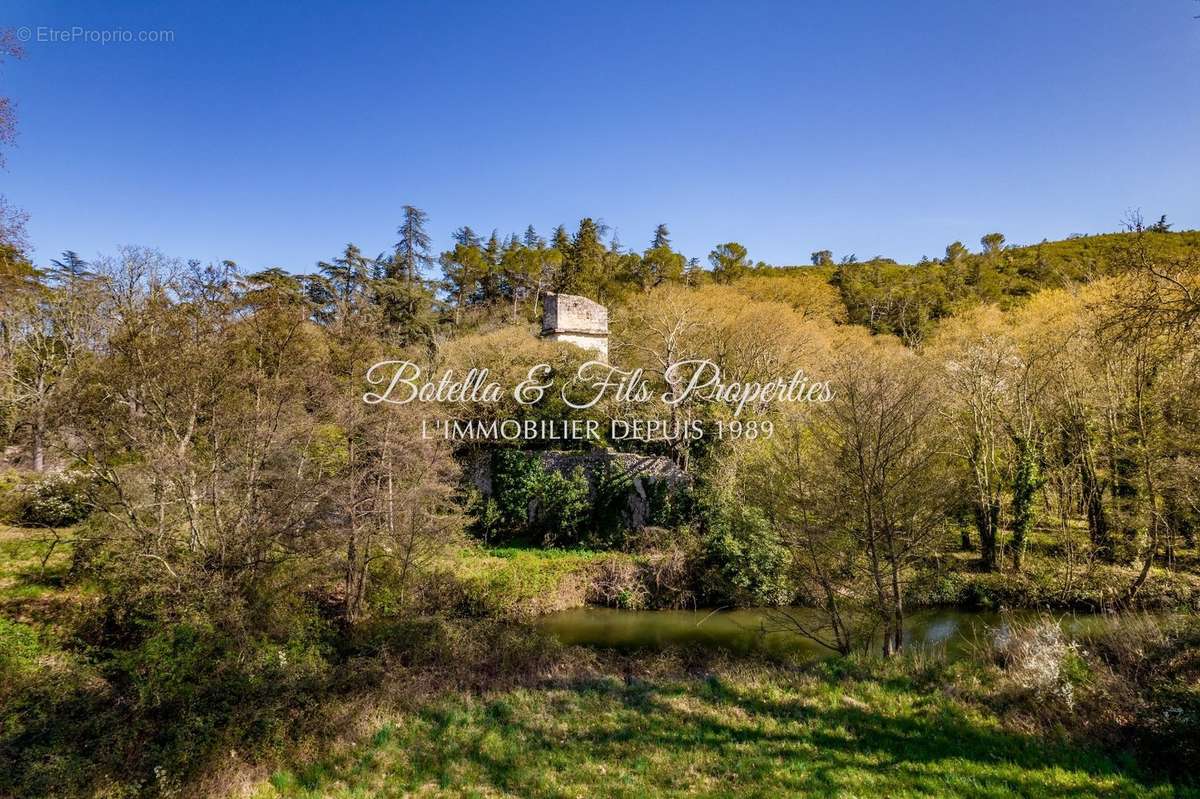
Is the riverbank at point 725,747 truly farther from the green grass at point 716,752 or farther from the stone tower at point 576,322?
the stone tower at point 576,322

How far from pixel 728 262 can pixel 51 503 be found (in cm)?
4526

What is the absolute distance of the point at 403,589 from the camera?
11.8 metres

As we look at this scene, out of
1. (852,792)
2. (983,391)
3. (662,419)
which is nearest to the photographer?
(852,792)

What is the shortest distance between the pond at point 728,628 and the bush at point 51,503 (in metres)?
11.0

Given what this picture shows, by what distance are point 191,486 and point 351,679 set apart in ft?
13.0

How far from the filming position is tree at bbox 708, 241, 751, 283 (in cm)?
4591

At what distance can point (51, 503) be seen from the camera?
1148 centimetres

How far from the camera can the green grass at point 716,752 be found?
4.96 metres

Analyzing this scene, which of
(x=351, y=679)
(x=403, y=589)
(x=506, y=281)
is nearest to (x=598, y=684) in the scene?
(x=351, y=679)

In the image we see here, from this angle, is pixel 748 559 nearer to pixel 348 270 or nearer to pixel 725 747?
pixel 725 747

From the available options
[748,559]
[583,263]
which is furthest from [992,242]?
[748,559]

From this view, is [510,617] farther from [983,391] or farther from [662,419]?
[983,391]

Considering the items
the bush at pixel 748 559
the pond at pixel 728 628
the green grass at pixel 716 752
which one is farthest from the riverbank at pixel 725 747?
the bush at pixel 748 559

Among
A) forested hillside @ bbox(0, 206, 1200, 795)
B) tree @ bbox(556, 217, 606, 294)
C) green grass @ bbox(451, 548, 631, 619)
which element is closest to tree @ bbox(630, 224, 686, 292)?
Answer: tree @ bbox(556, 217, 606, 294)
